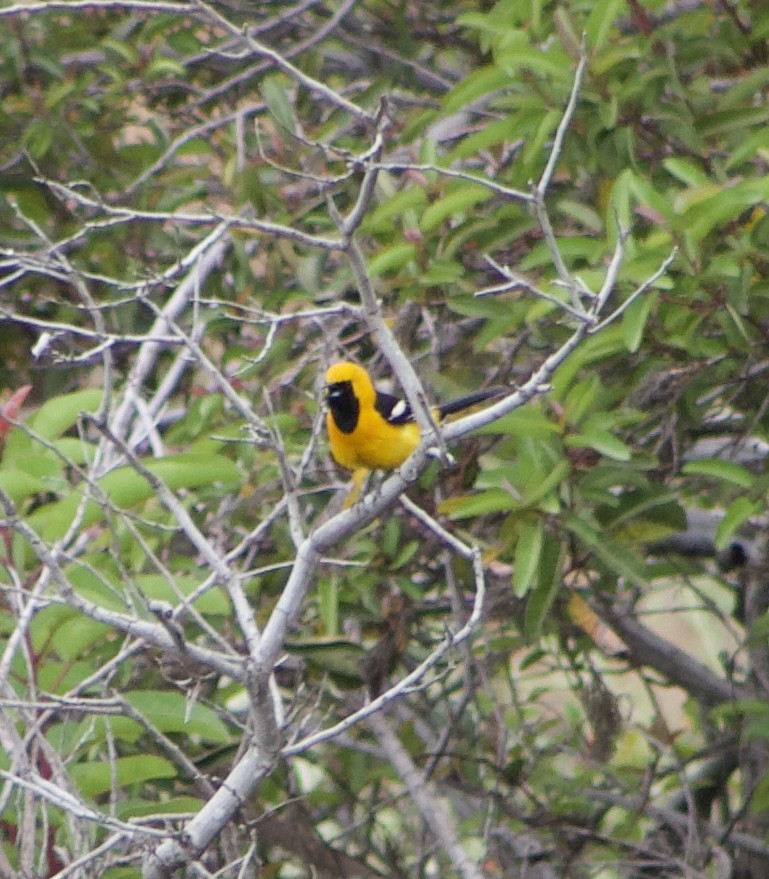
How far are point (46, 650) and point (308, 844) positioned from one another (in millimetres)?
1509

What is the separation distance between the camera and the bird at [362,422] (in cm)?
412

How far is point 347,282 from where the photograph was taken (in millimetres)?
4246

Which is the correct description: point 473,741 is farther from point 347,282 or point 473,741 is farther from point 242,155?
point 242,155

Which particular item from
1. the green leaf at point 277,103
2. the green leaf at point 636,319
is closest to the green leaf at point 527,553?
the green leaf at point 636,319

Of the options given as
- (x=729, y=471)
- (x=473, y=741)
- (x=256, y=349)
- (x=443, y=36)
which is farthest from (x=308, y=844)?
(x=443, y=36)

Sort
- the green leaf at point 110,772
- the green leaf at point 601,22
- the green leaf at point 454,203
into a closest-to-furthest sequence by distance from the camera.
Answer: the green leaf at point 110,772, the green leaf at point 601,22, the green leaf at point 454,203

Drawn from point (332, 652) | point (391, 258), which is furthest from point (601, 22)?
point (332, 652)

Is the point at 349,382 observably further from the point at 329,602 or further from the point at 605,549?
the point at 605,549

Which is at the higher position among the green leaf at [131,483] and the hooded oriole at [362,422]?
the green leaf at [131,483]

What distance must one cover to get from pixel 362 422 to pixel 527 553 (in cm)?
82

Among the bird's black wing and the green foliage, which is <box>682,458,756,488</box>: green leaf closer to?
the green foliage

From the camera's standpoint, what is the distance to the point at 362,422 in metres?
4.14

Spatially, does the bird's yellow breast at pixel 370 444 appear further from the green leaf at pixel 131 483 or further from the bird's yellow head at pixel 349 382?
the green leaf at pixel 131 483

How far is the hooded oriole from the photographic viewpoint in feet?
13.5
